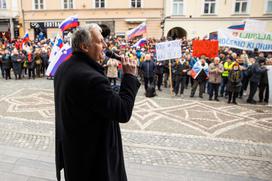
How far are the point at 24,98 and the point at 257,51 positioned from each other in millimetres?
10929

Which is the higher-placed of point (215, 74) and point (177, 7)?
point (177, 7)

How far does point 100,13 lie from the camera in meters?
29.3

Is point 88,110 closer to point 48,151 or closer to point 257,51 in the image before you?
point 48,151

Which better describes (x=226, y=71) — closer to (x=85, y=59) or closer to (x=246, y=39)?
(x=246, y=39)

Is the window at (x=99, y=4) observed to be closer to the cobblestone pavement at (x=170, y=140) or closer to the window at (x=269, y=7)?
the window at (x=269, y=7)

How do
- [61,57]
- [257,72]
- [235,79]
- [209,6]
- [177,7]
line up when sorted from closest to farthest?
[61,57], [235,79], [257,72], [209,6], [177,7]

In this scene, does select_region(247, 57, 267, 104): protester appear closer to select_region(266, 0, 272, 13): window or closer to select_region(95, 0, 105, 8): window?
select_region(266, 0, 272, 13): window

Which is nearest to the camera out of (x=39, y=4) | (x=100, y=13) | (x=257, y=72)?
(x=257, y=72)

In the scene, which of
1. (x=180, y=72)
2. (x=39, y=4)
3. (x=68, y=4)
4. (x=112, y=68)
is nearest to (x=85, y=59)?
(x=180, y=72)

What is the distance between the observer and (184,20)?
27.0m

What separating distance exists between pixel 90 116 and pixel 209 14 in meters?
27.5

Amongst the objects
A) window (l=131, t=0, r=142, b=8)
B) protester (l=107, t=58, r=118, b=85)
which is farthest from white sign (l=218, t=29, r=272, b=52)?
window (l=131, t=0, r=142, b=8)

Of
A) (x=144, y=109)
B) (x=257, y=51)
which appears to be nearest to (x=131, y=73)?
(x=144, y=109)

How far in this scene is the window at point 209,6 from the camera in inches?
1036
